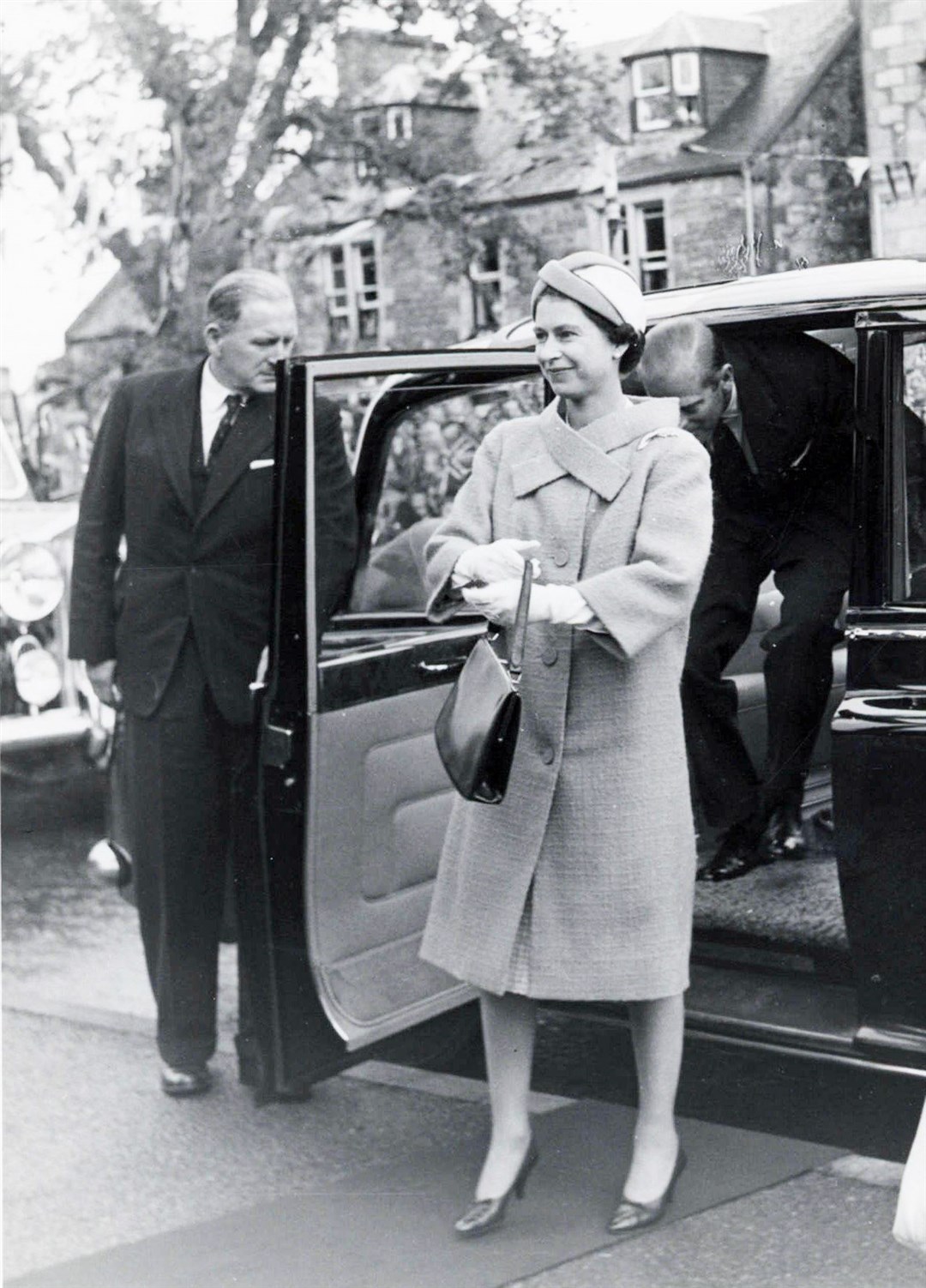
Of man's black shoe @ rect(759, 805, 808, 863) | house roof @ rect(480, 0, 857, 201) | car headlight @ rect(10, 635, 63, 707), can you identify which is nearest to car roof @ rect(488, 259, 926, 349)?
house roof @ rect(480, 0, 857, 201)

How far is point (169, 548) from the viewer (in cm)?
472

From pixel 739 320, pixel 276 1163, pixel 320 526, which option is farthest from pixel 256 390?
pixel 276 1163

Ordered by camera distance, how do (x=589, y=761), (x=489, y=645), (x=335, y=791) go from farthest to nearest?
(x=335, y=791) → (x=589, y=761) → (x=489, y=645)

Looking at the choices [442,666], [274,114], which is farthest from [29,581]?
[442,666]

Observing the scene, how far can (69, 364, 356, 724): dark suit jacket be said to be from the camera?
4.66 m

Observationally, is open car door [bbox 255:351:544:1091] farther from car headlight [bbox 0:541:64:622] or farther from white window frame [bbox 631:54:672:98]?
car headlight [bbox 0:541:64:622]

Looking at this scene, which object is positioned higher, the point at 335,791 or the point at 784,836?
the point at 335,791

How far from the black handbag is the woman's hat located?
21.0 inches

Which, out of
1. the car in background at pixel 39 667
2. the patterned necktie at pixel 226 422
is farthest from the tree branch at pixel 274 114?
the patterned necktie at pixel 226 422

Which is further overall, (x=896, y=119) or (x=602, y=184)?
(x=602, y=184)

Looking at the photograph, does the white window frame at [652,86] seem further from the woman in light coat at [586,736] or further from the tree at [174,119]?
the woman in light coat at [586,736]

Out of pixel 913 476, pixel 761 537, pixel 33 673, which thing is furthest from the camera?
pixel 33 673

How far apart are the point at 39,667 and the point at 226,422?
2.73 meters

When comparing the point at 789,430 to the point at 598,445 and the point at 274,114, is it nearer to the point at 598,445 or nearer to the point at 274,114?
the point at 598,445
